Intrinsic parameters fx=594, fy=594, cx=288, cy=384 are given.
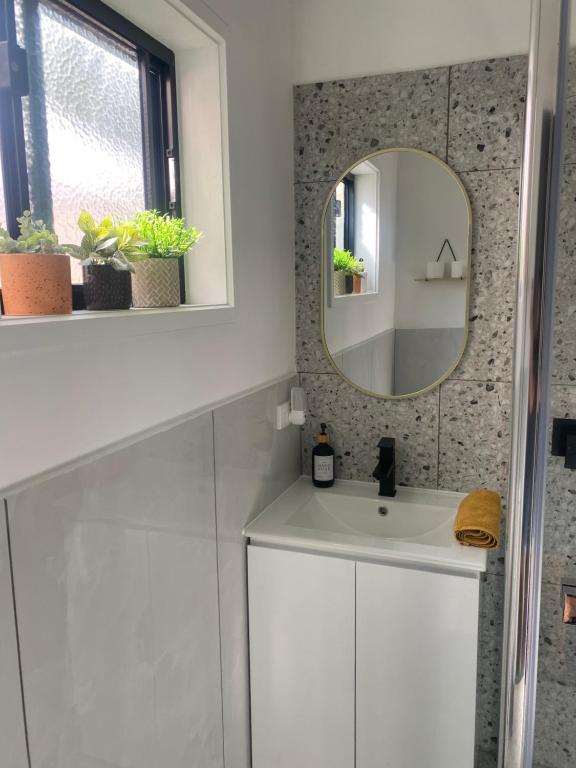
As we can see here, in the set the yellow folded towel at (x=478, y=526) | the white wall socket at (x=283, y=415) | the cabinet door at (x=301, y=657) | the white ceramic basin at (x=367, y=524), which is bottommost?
the cabinet door at (x=301, y=657)

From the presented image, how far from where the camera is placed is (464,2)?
66.6 inches

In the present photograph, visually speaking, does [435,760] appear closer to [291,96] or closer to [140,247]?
[140,247]

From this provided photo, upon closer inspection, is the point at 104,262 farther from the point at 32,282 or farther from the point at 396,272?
the point at 396,272

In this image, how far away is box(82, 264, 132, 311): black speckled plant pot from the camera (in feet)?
3.81

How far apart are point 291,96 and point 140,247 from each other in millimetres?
923

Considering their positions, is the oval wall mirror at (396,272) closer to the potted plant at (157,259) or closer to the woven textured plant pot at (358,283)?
the woven textured plant pot at (358,283)

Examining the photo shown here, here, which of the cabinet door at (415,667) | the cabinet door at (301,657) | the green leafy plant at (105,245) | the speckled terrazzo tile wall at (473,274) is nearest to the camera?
the green leafy plant at (105,245)

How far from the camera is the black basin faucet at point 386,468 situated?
1849 mm

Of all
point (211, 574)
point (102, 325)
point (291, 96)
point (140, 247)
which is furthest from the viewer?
point (291, 96)

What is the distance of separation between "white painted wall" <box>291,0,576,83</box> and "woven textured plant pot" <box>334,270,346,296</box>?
0.60 meters

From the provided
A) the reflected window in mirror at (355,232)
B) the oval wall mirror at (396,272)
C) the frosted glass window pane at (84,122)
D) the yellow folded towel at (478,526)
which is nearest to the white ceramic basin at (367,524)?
the yellow folded towel at (478,526)

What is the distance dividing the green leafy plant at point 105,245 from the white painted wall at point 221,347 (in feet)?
0.53

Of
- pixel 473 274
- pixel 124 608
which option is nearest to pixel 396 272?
pixel 473 274

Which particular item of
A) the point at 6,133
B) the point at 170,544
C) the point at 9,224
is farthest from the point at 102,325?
the point at 170,544
